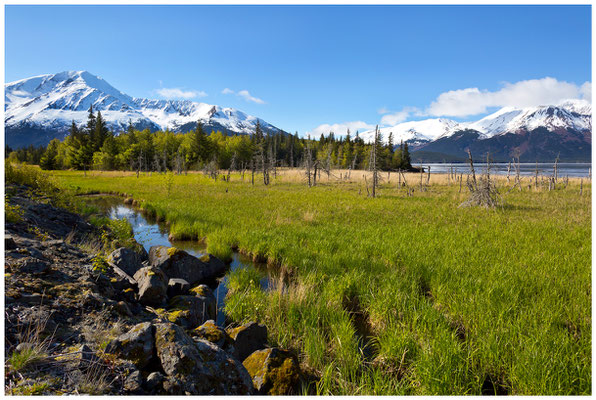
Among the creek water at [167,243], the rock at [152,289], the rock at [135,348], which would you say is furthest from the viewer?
the creek water at [167,243]

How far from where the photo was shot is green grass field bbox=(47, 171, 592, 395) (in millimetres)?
3891

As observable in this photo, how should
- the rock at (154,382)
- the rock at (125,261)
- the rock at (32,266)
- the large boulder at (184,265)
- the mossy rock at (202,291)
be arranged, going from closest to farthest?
the rock at (154,382) < the rock at (32,266) < the mossy rock at (202,291) < the rock at (125,261) < the large boulder at (184,265)

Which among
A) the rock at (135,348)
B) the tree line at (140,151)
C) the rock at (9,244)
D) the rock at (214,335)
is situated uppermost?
the tree line at (140,151)

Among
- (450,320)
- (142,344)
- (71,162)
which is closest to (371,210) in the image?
(450,320)

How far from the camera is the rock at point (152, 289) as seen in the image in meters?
6.07

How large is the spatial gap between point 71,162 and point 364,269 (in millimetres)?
99601

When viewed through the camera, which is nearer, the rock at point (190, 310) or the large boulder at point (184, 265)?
the rock at point (190, 310)

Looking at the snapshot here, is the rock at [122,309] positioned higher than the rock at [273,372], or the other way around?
the rock at [122,309]

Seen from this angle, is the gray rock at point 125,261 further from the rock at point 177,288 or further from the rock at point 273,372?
the rock at point 273,372

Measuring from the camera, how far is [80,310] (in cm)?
464

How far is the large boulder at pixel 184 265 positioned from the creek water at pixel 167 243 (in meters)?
0.45

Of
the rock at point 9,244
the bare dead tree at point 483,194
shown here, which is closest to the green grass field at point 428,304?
the rock at point 9,244

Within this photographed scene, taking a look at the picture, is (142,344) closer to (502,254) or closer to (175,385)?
(175,385)

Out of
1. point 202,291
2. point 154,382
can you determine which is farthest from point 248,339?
A: point 202,291
